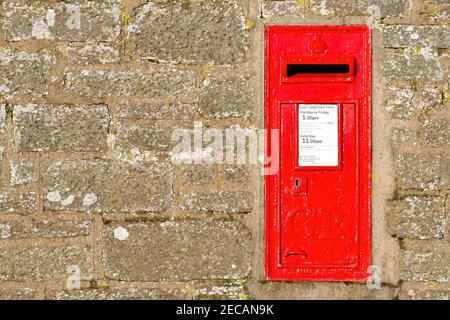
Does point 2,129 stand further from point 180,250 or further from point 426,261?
point 426,261

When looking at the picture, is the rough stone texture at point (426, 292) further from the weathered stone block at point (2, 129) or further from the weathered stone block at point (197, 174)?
the weathered stone block at point (2, 129)

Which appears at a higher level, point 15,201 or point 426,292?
point 15,201

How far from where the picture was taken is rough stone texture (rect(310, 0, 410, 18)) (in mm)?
2830

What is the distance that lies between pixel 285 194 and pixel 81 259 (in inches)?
39.5

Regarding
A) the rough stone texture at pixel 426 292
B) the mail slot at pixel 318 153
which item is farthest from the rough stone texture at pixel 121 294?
the rough stone texture at pixel 426 292

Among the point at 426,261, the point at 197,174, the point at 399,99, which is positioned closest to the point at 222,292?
the point at 197,174

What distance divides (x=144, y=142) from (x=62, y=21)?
2.27ft

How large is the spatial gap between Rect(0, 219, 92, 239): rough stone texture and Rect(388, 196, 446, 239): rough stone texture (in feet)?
4.88

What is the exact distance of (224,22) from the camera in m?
2.84

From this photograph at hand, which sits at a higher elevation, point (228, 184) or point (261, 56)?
point (261, 56)

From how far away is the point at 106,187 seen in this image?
284 centimetres

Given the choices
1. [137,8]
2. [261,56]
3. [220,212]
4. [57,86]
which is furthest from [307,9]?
[57,86]

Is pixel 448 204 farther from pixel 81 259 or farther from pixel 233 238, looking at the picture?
pixel 81 259

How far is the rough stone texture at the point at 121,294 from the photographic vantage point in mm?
2844
